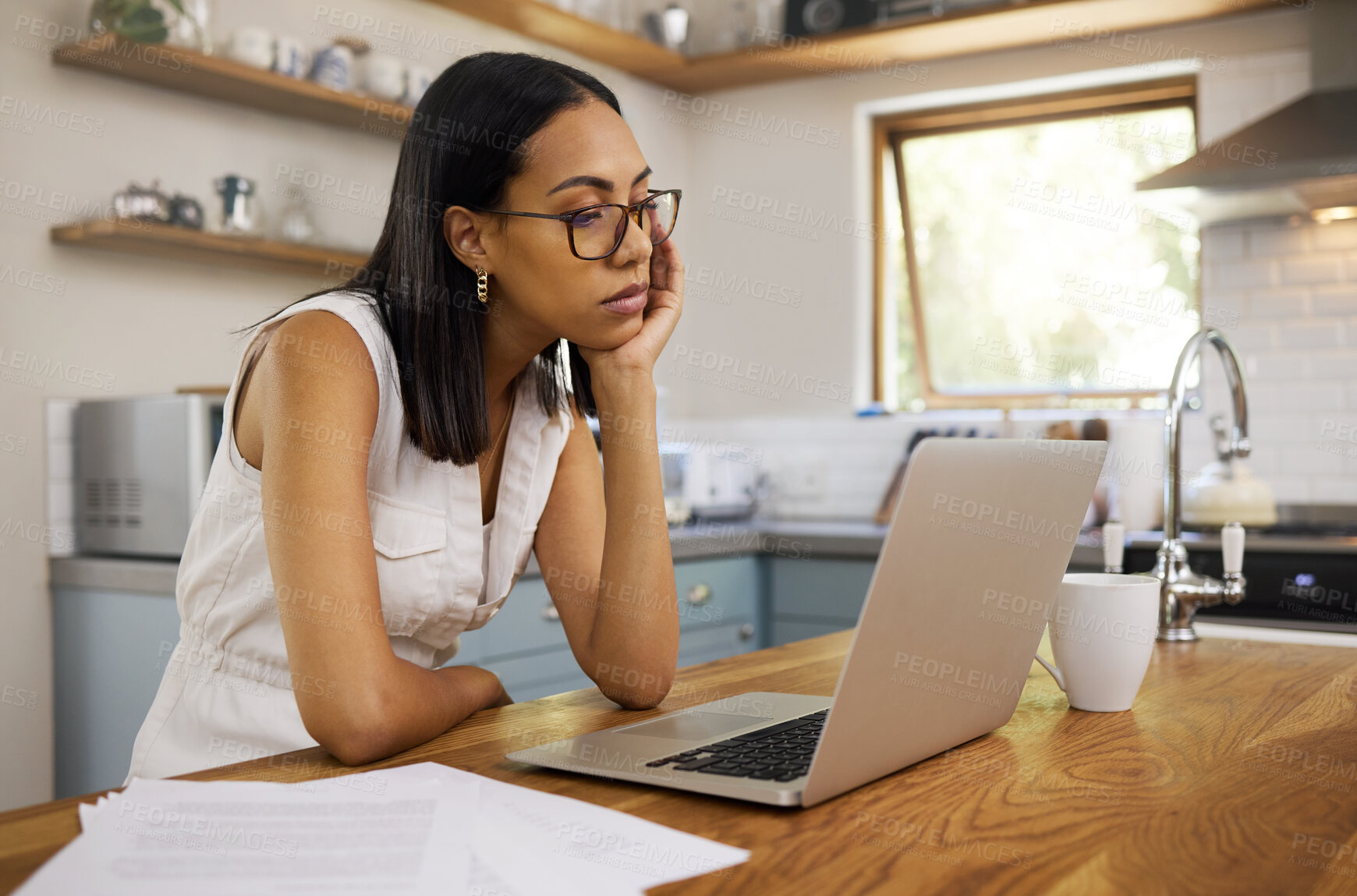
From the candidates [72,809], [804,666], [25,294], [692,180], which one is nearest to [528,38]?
[692,180]

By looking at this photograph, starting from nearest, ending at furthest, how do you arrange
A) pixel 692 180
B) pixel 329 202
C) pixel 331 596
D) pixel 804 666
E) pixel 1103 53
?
pixel 331 596 → pixel 804 666 → pixel 329 202 → pixel 1103 53 → pixel 692 180

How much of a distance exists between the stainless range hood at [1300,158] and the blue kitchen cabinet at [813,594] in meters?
1.26

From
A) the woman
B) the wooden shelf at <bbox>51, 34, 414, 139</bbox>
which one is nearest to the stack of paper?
the woman

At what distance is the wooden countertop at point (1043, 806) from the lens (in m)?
0.65

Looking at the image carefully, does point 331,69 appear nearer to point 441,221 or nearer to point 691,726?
point 441,221

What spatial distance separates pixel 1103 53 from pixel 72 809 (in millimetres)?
3572

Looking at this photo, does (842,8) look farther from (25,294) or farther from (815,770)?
(815,770)

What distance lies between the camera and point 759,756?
85 centimetres

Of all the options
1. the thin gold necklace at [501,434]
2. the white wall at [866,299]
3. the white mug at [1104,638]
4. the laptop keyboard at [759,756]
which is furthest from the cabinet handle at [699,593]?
the laptop keyboard at [759,756]

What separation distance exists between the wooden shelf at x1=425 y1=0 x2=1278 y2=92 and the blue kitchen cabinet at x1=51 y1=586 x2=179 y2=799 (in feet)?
6.04

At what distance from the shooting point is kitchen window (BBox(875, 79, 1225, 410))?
3.62 m

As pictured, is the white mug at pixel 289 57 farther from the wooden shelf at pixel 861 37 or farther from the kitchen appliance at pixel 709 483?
the kitchen appliance at pixel 709 483

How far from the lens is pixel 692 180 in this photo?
430cm

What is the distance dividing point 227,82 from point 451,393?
177 centimetres
